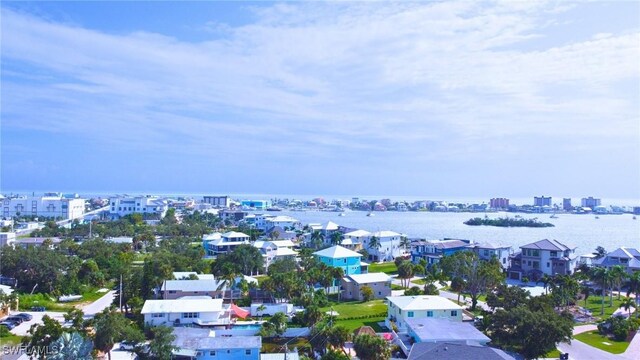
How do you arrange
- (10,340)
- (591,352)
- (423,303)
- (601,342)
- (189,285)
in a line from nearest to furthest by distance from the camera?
1. (591,352)
2. (10,340)
3. (601,342)
4. (423,303)
5. (189,285)

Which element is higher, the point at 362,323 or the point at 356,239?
the point at 356,239

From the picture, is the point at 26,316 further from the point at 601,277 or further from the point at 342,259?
the point at 601,277

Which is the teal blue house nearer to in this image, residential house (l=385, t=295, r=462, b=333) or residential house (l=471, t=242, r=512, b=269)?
residential house (l=471, t=242, r=512, b=269)

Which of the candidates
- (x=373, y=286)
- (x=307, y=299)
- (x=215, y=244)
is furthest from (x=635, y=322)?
(x=215, y=244)

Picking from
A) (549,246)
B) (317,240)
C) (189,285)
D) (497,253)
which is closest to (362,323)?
(189,285)

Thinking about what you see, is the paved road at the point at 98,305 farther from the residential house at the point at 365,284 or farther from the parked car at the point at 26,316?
the residential house at the point at 365,284

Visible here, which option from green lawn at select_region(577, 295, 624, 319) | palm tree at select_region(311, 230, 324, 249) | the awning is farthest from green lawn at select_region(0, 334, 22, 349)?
palm tree at select_region(311, 230, 324, 249)

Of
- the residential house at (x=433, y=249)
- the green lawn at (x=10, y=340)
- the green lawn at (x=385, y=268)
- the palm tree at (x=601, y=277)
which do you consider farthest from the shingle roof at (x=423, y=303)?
the residential house at (x=433, y=249)

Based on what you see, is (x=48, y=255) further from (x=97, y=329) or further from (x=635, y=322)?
(x=635, y=322)
